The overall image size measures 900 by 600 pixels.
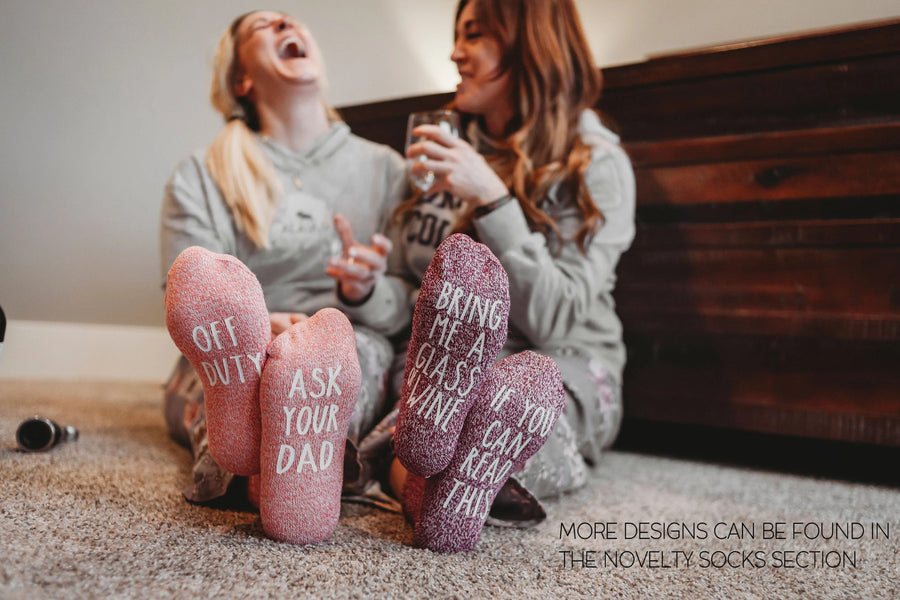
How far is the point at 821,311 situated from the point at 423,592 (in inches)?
32.1

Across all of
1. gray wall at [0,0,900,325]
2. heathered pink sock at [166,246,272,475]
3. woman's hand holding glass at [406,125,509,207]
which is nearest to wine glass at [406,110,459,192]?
woman's hand holding glass at [406,125,509,207]

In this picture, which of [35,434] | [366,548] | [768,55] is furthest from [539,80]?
[35,434]

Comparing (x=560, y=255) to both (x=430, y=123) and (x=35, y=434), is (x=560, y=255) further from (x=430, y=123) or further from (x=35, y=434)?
(x=35, y=434)

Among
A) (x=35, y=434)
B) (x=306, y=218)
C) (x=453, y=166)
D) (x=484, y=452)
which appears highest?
(x=453, y=166)

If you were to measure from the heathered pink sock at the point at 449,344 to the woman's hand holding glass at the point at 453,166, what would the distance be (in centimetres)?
24

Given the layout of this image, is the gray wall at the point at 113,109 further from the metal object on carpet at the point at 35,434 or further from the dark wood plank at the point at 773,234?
the dark wood plank at the point at 773,234

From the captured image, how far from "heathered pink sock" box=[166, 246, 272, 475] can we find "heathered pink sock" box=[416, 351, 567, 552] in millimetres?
165

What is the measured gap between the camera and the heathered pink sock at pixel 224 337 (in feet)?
1.71

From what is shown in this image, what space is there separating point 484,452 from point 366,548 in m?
0.13

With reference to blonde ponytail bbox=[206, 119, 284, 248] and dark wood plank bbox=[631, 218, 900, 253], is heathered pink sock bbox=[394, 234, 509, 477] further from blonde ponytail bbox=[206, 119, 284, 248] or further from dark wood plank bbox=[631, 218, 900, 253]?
dark wood plank bbox=[631, 218, 900, 253]

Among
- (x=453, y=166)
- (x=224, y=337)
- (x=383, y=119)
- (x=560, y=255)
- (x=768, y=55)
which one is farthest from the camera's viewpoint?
(x=383, y=119)

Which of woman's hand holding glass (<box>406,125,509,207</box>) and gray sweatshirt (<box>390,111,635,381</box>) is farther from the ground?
woman's hand holding glass (<box>406,125,509,207</box>)

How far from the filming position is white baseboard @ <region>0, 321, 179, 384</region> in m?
0.77

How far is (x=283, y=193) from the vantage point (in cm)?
94
